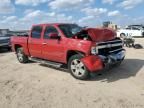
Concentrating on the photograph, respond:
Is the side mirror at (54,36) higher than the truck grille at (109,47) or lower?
higher

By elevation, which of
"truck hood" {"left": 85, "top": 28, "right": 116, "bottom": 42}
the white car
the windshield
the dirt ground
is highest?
the windshield

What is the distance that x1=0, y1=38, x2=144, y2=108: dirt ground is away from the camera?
5.87 meters

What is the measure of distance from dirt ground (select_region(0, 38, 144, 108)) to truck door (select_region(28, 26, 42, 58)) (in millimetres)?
811

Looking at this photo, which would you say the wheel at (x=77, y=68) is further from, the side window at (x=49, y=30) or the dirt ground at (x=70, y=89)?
the side window at (x=49, y=30)

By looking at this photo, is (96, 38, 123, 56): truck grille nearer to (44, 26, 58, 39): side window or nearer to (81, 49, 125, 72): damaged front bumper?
(81, 49, 125, 72): damaged front bumper

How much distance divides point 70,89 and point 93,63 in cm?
110

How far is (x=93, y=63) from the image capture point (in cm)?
743

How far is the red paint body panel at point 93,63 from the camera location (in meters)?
7.41

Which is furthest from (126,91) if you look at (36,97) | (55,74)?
(55,74)

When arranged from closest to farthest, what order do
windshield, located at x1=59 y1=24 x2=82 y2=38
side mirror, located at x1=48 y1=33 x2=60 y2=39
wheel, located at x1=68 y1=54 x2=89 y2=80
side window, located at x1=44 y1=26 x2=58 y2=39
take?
wheel, located at x1=68 y1=54 x2=89 y2=80
side mirror, located at x1=48 y1=33 x2=60 y2=39
windshield, located at x1=59 y1=24 x2=82 y2=38
side window, located at x1=44 y1=26 x2=58 y2=39

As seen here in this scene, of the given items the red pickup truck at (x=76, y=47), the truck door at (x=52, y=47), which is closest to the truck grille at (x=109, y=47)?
the red pickup truck at (x=76, y=47)

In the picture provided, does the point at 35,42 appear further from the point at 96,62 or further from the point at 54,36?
the point at 96,62

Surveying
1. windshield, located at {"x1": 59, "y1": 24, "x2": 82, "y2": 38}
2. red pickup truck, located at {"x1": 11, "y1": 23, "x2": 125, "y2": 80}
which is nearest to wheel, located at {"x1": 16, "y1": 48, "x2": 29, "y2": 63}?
red pickup truck, located at {"x1": 11, "y1": 23, "x2": 125, "y2": 80}

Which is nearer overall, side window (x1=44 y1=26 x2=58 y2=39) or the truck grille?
the truck grille
